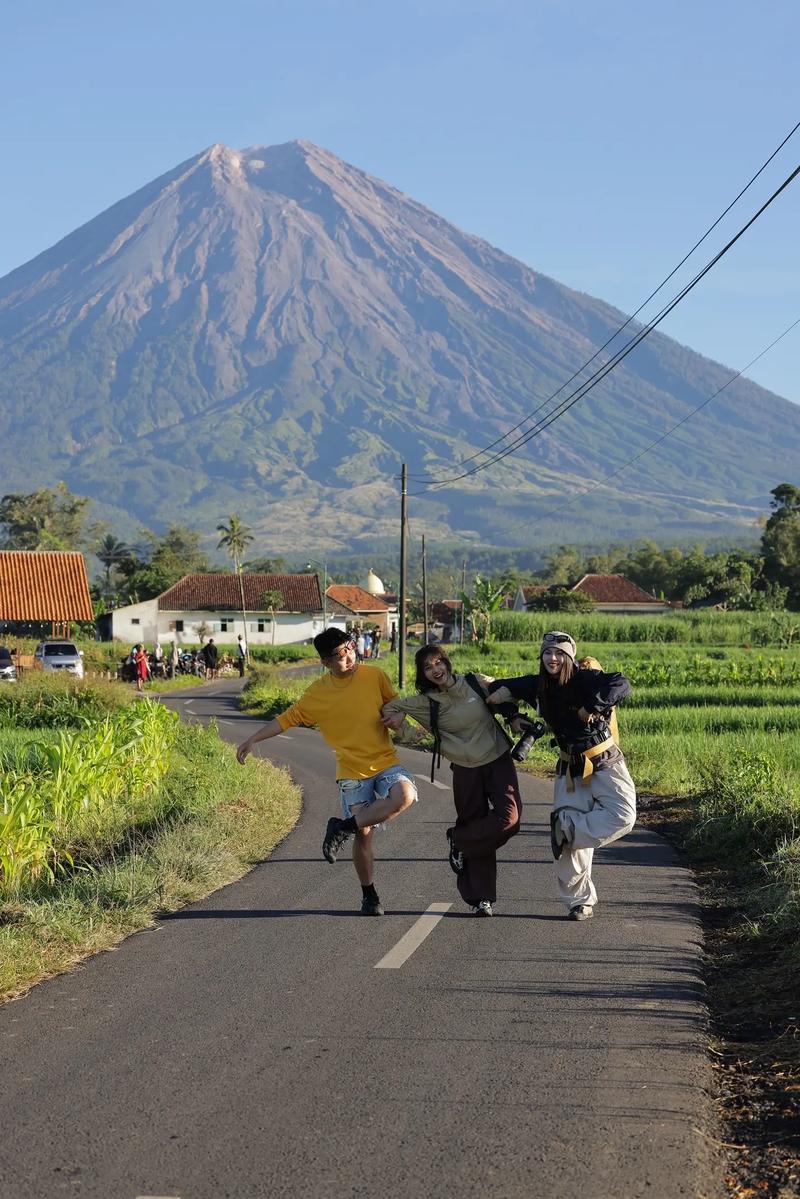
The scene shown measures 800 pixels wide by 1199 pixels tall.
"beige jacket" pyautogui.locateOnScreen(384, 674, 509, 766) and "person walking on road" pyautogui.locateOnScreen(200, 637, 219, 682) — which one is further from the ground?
"beige jacket" pyautogui.locateOnScreen(384, 674, 509, 766)

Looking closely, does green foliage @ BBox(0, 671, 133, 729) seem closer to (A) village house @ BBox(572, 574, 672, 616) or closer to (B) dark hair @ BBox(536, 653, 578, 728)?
(B) dark hair @ BBox(536, 653, 578, 728)

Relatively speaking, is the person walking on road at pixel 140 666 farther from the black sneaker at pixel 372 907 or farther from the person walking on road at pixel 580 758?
the person walking on road at pixel 580 758

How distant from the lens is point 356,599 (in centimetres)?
12131

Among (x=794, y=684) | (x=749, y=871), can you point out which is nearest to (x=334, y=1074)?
(x=749, y=871)

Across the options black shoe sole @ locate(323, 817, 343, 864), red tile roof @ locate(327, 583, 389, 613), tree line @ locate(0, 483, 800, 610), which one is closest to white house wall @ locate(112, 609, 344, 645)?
tree line @ locate(0, 483, 800, 610)

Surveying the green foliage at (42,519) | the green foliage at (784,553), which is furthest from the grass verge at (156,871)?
the green foliage at (42,519)

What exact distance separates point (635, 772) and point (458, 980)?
1113 centimetres

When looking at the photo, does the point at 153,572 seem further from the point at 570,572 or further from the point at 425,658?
the point at 425,658

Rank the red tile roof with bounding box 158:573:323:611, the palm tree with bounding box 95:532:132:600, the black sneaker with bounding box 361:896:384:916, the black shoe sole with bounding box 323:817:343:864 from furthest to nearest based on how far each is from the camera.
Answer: the palm tree with bounding box 95:532:132:600, the red tile roof with bounding box 158:573:323:611, the black shoe sole with bounding box 323:817:343:864, the black sneaker with bounding box 361:896:384:916

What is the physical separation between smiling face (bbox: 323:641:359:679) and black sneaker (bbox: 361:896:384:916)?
1365 mm

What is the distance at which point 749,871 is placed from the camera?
10453 millimetres

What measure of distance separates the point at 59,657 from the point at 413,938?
123ft

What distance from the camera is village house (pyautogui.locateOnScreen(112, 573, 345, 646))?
94688 mm

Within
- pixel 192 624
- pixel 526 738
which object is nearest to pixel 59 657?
pixel 526 738
